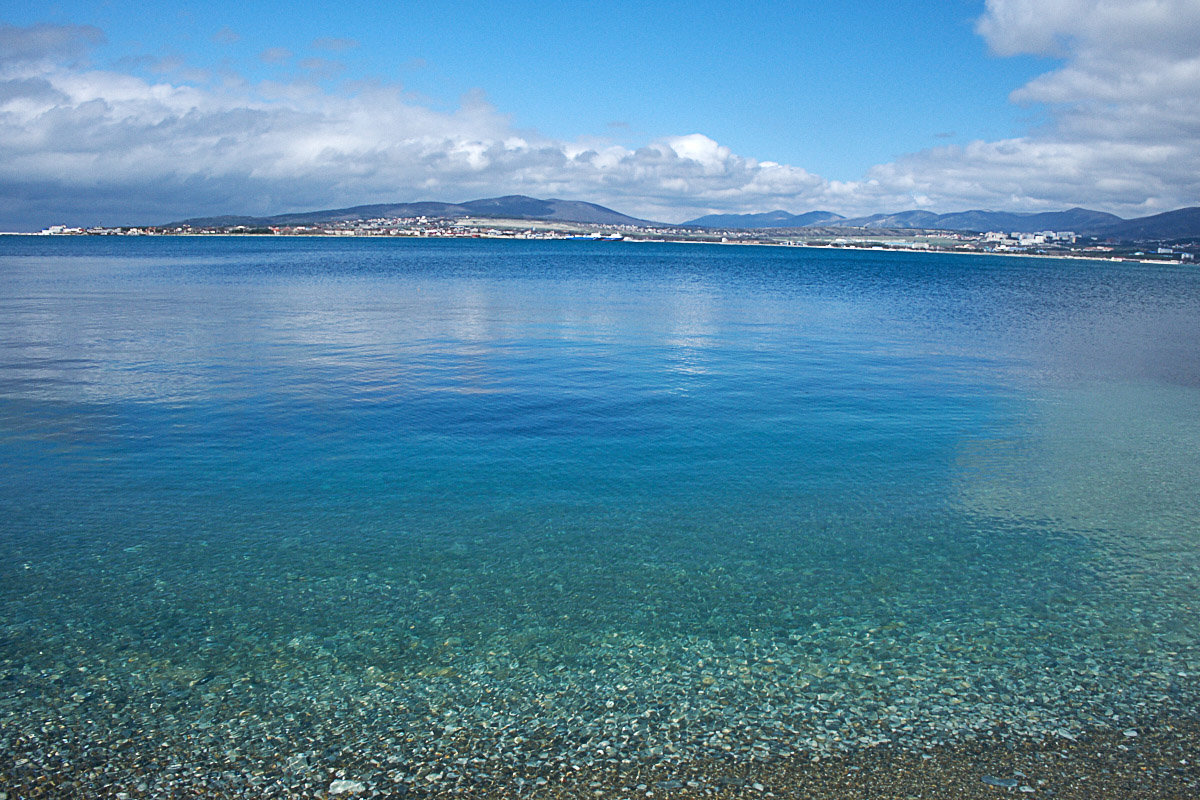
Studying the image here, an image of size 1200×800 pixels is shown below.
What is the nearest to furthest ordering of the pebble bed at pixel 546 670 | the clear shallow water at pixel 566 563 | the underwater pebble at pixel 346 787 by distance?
the underwater pebble at pixel 346 787 → the pebble bed at pixel 546 670 → the clear shallow water at pixel 566 563

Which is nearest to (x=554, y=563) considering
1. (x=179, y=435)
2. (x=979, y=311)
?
(x=179, y=435)

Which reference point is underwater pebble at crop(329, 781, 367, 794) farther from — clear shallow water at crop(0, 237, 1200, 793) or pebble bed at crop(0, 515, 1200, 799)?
clear shallow water at crop(0, 237, 1200, 793)

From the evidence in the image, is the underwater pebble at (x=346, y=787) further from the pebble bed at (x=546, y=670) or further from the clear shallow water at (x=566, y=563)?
the clear shallow water at (x=566, y=563)

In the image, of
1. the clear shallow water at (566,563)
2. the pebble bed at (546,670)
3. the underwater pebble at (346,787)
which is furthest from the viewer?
the clear shallow water at (566,563)

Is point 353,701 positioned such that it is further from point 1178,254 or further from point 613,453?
point 1178,254

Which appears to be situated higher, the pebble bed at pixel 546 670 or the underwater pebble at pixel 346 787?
the pebble bed at pixel 546 670

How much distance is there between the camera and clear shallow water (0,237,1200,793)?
315 inches

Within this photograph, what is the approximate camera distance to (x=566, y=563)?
11.8 metres

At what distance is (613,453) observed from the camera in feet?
56.9

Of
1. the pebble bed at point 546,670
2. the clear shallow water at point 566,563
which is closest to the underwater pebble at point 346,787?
the pebble bed at point 546,670

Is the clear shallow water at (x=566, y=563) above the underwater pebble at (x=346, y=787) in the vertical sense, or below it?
above

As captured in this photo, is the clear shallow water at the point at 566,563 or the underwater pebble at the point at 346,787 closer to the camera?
the underwater pebble at the point at 346,787

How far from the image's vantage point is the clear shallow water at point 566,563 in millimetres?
8000

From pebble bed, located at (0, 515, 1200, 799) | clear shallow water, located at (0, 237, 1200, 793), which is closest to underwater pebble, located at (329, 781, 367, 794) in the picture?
pebble bed, located at (0, 515, 1200, 799)
